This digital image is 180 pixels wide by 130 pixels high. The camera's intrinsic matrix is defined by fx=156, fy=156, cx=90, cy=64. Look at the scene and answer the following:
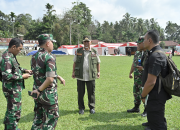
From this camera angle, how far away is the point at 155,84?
2604 millimetres

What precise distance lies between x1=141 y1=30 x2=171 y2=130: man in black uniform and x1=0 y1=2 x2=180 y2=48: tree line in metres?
50.5

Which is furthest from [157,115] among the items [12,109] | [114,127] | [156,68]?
[12,109]

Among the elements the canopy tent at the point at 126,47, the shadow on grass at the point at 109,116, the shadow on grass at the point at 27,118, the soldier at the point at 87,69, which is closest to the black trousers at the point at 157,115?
the shadow on grass at the point at 109,116

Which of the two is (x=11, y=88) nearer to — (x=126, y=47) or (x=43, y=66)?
(x=43, y=66)

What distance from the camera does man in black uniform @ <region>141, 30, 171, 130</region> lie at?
2.44m

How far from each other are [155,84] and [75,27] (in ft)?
177

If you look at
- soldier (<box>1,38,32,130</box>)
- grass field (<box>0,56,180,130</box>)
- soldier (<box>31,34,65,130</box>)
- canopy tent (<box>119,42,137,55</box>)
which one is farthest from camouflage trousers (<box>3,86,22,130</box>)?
canopy tent (<box>119,42,137,55</box>)

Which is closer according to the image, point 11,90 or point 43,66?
point 43,66

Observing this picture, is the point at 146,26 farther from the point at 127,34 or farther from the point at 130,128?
the point at 130,128

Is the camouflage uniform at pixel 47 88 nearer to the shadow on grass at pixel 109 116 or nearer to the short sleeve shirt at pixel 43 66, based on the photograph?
the short sleeve shirt at pixel 43 66

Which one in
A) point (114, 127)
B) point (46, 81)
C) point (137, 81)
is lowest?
point (114, 127)

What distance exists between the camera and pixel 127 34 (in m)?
73.2

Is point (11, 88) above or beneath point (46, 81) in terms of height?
beneath

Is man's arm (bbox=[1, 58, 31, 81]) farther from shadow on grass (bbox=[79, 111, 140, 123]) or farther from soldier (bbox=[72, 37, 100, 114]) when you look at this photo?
shadow on grass (bbox=[79, 111, 140, 123])
